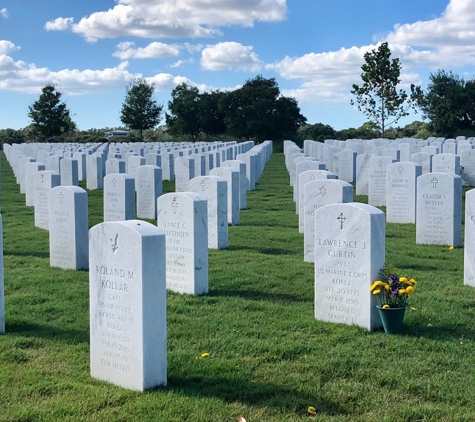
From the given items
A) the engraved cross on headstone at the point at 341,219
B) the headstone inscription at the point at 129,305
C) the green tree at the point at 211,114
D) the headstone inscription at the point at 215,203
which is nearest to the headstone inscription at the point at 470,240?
the engraved cross on headstone at the point at 341,219

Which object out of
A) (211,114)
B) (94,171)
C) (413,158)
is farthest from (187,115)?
(413,158)

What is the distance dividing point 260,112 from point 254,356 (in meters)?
57.6

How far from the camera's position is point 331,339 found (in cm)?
645

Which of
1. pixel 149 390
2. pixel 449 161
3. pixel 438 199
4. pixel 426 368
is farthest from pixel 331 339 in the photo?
pixel 449 161

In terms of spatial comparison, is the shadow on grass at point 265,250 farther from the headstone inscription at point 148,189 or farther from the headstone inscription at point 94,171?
the headstone inscription at point 94,171

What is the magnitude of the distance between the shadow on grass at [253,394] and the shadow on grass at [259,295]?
2656mm

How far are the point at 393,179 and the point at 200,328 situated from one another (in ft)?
26.6

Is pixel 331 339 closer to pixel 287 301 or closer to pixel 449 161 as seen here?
pixel 287 301

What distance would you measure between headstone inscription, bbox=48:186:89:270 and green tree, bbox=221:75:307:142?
5284cm

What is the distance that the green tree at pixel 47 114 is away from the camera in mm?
68312

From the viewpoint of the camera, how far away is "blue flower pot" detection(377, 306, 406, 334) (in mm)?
6519

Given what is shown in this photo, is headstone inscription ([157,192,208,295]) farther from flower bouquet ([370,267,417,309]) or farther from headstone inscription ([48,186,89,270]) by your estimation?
flower bouquet ([370,267,417,309])

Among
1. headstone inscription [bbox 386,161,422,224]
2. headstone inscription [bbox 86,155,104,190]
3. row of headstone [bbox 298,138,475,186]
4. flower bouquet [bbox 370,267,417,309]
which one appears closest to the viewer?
flower bouquet [bbox 370,267,417,309]

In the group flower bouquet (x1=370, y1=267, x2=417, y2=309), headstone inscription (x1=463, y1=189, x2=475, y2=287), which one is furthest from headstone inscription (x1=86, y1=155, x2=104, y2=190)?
flower bouquet (x1=370, y1=267, x2=417, y2=309)
